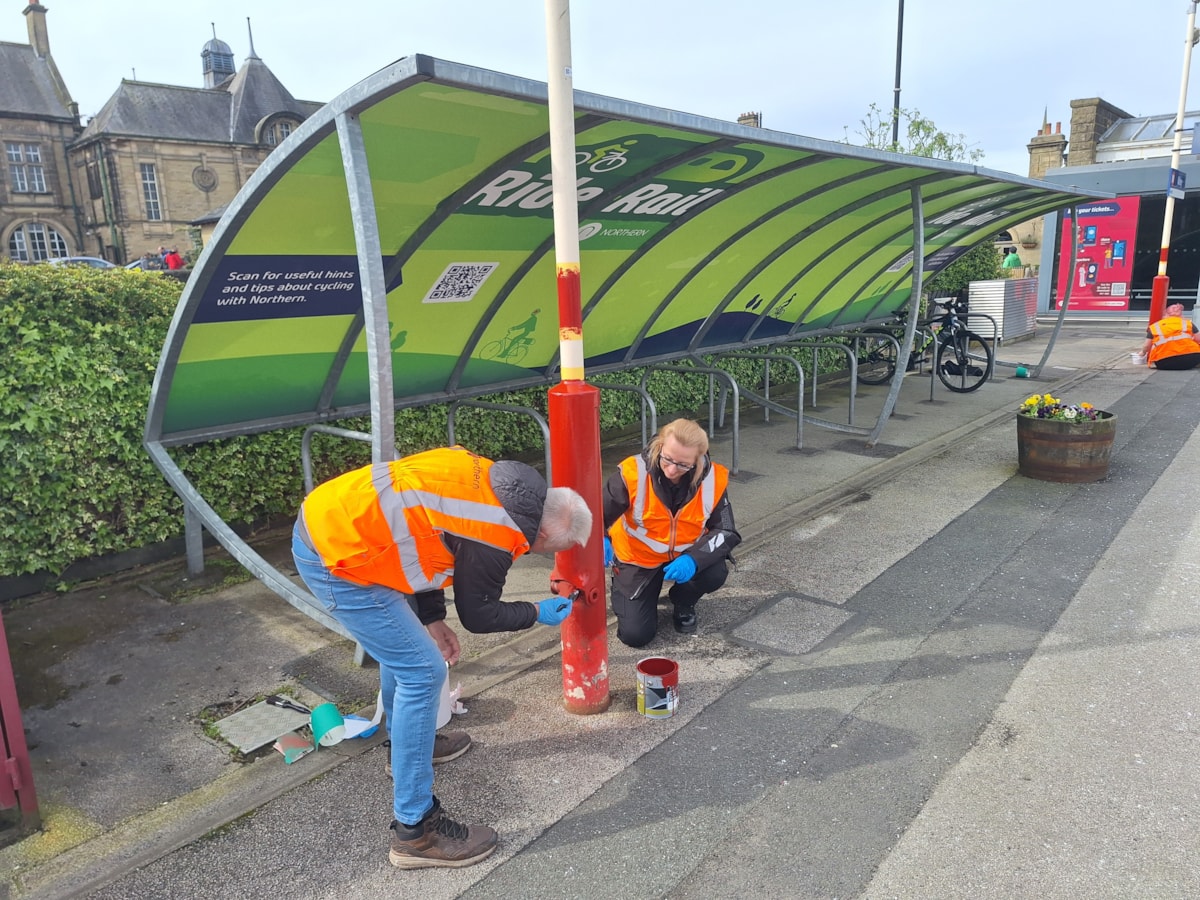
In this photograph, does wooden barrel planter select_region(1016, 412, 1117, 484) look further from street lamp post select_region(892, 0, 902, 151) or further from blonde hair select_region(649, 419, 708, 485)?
street lamp post select_region(892, 0, 902, 151)

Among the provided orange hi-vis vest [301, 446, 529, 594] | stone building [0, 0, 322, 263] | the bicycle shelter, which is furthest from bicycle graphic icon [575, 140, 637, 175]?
stone building [0, 0, 322, 263]

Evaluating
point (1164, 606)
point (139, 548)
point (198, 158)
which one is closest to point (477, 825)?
point (139, 548)

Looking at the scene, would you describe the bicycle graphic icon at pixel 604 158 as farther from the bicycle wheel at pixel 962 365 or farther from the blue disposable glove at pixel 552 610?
the bicycle wheel at pixel 962 365

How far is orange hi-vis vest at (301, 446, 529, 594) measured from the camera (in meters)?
2.39

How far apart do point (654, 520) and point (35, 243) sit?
188 feet

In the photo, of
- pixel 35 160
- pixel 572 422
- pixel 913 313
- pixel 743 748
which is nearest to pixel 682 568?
pixel 743 748

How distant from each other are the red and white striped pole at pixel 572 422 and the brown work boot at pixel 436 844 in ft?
2.85

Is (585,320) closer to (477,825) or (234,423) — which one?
(234,423)

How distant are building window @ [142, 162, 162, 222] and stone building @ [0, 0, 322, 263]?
0.19 feet

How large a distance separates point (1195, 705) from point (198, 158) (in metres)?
55.2

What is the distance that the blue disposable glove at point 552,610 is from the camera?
284 centimetres

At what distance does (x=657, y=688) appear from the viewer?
3359 mm

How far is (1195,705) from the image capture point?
3.42 meters

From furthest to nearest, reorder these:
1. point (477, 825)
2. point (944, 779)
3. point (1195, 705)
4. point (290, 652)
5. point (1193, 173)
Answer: point (1193, 173) → point (290, 652) → point (1195, 705) → point (944, 779) → point (477, 825)
